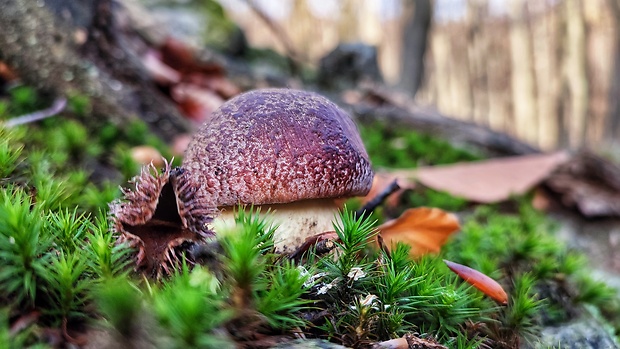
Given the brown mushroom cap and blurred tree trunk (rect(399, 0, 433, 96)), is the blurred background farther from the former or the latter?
the brown mushroom cap

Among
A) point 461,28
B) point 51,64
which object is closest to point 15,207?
point 51,64

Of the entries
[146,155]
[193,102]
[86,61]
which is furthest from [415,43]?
[146,155]

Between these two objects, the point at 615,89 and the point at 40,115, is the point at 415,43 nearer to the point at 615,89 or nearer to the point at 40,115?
the point at 40,115

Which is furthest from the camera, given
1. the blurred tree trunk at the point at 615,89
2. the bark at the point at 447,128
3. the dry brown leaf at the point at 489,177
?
the blurred tree trunk at the point at 615,89

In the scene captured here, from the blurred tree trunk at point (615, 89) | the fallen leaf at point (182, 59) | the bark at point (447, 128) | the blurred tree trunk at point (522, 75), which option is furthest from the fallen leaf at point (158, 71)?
the blurred tree trunk at point (522, 75)

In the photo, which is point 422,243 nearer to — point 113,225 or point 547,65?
point 113,225

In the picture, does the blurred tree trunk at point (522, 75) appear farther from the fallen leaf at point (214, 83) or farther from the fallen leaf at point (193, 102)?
the fallen leaf at point (193, 102)
